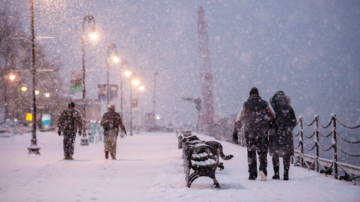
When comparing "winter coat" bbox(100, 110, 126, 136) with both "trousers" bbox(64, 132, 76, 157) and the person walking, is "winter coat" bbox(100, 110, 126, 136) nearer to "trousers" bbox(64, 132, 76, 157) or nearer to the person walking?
the person walking

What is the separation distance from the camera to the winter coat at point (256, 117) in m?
8.07

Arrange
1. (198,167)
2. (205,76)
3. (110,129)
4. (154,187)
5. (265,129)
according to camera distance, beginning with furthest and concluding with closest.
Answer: (205,76)
(110,129)
(265,129)
(154,187)
(198,167)

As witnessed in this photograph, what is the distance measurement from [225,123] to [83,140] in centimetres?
955

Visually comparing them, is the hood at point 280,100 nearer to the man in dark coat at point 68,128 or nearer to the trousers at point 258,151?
the trousers at point 258,151

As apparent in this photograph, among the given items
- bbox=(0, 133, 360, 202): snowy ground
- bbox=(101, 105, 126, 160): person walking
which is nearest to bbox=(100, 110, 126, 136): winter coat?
bbox=(101, 105, 126, 160): person walking

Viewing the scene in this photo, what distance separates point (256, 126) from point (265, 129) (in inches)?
8.2

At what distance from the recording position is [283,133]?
8094 millimetres

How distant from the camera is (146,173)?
31.7 feet

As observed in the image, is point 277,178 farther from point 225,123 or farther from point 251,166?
point 225,123

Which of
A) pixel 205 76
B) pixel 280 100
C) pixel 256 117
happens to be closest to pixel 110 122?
pixel 256 117

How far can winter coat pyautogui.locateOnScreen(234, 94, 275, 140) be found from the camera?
807cm

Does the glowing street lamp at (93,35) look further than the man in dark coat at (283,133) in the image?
Yes

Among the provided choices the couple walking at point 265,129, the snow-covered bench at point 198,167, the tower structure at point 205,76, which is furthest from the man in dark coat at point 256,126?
the tower structure at point 205,76

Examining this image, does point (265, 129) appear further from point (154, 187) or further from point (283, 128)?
point (154, 187)
